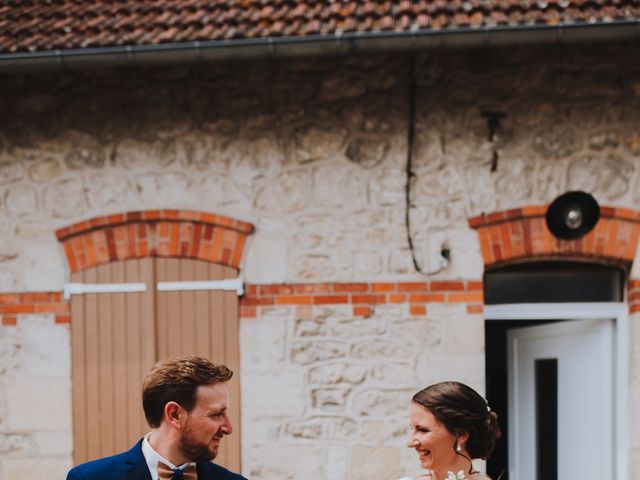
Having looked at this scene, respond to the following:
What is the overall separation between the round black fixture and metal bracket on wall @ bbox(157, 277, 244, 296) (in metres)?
2.17

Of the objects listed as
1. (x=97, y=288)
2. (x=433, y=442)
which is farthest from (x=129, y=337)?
(x=433, y=442)

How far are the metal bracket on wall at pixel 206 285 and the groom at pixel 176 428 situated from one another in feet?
6.64

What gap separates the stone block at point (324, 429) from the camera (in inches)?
197

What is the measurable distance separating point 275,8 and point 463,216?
1927 millimetres

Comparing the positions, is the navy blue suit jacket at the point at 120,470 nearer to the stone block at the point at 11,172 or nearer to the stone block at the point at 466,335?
the stone block at the point at 466,335

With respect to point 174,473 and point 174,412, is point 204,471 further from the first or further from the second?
point 174,412

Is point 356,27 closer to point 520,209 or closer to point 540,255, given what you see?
point 520,209

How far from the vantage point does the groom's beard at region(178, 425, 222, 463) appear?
294cm

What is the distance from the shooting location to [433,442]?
10.2 feet

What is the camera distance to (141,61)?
4.75m

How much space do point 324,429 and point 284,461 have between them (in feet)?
1.18

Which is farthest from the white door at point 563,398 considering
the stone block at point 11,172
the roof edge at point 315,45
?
the stone block at point 11,172

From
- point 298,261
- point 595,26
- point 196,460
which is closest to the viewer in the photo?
point 196,460

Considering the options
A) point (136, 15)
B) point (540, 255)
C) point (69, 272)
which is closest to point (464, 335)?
point (540, 255)
